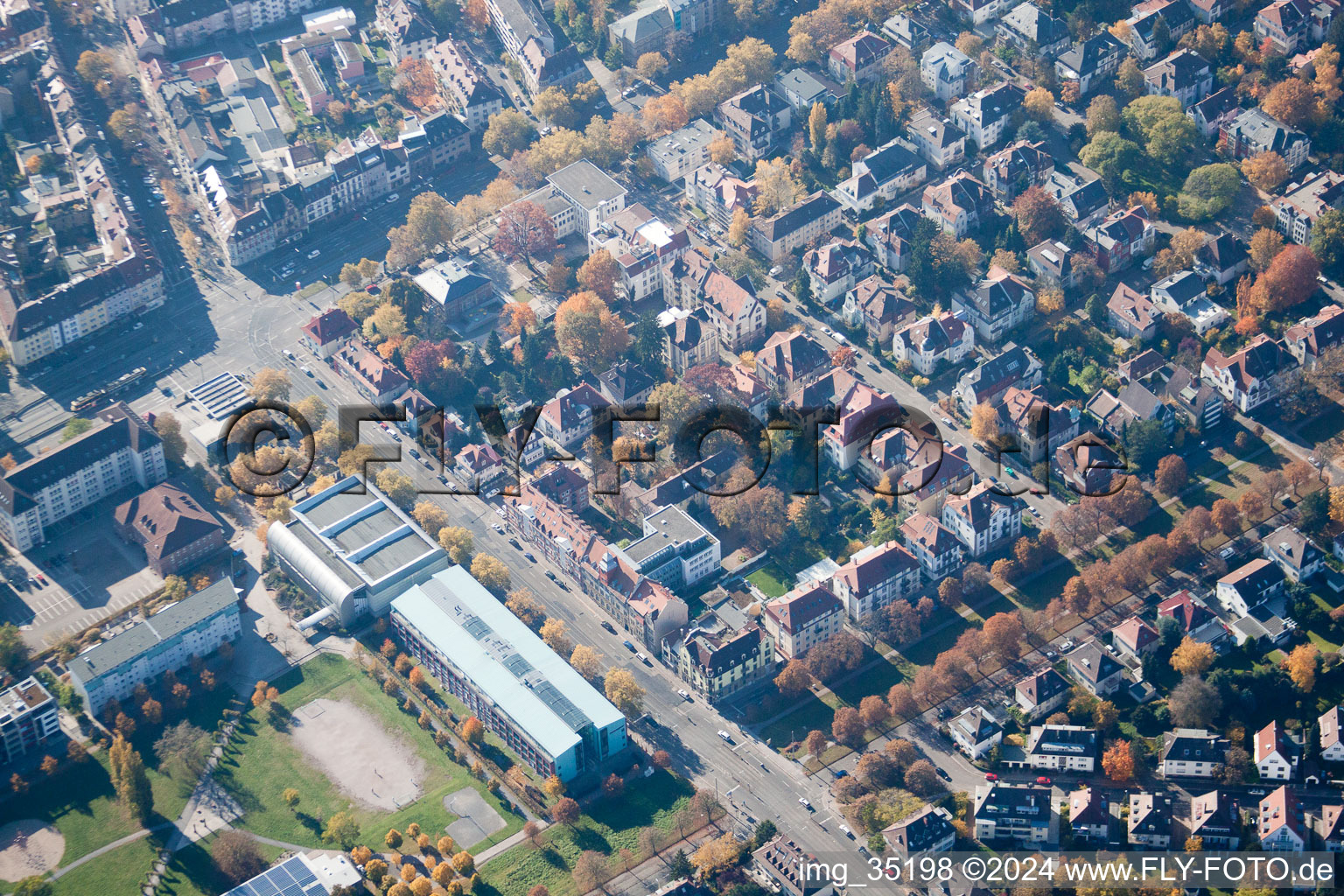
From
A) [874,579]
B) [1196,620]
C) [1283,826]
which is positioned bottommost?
[1283,826]

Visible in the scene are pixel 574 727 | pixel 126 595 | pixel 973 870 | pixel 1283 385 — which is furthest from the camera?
pixel 1283 385

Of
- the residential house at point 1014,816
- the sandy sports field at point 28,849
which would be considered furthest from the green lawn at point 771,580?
the sandy sports field at point 28,849

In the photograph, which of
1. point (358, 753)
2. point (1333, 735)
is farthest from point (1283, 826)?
point (358, 753)

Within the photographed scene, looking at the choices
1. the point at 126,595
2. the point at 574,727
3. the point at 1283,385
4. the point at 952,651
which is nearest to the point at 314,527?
the point at 126,595

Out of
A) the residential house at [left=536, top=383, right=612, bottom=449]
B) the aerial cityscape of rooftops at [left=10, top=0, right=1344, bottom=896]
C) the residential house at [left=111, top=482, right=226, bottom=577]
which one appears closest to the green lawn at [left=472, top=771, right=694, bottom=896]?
the aerial cityscape of rooftops at [left=10, top=0, right=1344, bottom=896]

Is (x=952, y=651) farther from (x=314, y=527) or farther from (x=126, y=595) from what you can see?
(x=126, y=595)

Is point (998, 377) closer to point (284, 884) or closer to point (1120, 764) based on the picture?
point (1120, 764)
